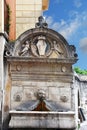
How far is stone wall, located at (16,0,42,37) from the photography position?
1434cm

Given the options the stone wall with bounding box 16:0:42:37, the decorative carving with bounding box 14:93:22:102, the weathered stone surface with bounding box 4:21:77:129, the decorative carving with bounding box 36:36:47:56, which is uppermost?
A: the stone wall with bounding box 16:0:42:37

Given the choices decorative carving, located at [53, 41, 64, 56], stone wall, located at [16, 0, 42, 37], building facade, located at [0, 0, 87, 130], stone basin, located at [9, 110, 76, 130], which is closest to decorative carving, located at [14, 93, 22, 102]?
building facade, located at [0, 0, 87, 130]

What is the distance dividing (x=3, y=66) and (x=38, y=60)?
1083 millimetres

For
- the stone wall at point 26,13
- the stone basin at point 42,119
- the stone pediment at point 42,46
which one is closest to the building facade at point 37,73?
the stone pediment at point 42,46

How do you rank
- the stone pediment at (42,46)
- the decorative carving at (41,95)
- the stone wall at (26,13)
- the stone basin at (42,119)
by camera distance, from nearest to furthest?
1. the stone basin at (42,119)
2. the decorative carving at (41,95)
3. the stone pediment at (42,46)
4. the stone wall at (26,13)

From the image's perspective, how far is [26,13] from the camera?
14625 millimetres

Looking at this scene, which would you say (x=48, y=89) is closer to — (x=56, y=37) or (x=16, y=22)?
(x=56, y=37)

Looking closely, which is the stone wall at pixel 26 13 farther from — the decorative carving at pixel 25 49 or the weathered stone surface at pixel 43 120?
the weathered stone surface at pixel 43 120

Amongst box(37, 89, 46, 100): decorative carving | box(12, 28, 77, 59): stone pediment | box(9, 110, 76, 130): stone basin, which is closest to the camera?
box(9, 110, 76, 130): stone basin

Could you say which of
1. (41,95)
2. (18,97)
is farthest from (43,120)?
(18,97)

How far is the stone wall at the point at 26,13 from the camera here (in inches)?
564

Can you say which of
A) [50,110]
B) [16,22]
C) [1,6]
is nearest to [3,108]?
[50,110]

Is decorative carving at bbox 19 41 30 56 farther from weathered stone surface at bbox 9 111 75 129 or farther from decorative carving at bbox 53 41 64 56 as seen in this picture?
weathered stone surface at bbox 9 111 75 129

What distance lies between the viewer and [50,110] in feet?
37.6
